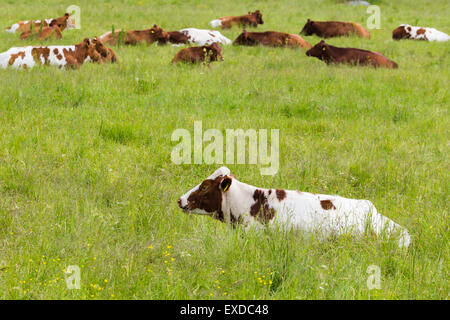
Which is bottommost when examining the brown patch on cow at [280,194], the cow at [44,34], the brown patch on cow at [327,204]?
the brown patch on cow at [327,204]

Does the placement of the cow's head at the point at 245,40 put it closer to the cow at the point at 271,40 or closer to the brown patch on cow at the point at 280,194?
the cow at the point at 271,40

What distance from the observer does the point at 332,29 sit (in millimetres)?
18141

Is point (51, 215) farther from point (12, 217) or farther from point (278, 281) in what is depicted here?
point (278, 281)

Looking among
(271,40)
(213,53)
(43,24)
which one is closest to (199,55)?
(213,53)

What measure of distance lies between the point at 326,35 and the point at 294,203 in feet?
48.2

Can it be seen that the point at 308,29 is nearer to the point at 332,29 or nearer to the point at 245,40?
the point at 332,29

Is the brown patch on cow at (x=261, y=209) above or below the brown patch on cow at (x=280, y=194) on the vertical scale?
below

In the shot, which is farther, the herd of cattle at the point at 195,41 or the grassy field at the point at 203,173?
the herd of cattle at the point at 195,41

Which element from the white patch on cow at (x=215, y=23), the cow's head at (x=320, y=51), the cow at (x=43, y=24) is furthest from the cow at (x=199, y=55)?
the white patch on cow at (x=215, y=23)

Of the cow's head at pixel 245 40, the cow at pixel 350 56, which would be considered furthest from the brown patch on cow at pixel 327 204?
the cow's head at pixel 245 40

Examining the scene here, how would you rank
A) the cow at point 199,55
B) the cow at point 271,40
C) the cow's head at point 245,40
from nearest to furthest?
the cow at point 199,55 < the cow at point 271,40 < the cow's head at point 245,40

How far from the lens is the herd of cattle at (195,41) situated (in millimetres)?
11031

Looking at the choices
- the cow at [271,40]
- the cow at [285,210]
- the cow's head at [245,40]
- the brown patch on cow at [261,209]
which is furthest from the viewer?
the cow's head at [245,40]

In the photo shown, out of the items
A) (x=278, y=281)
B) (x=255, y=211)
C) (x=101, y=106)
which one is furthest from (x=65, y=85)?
(x=278, y=281)
